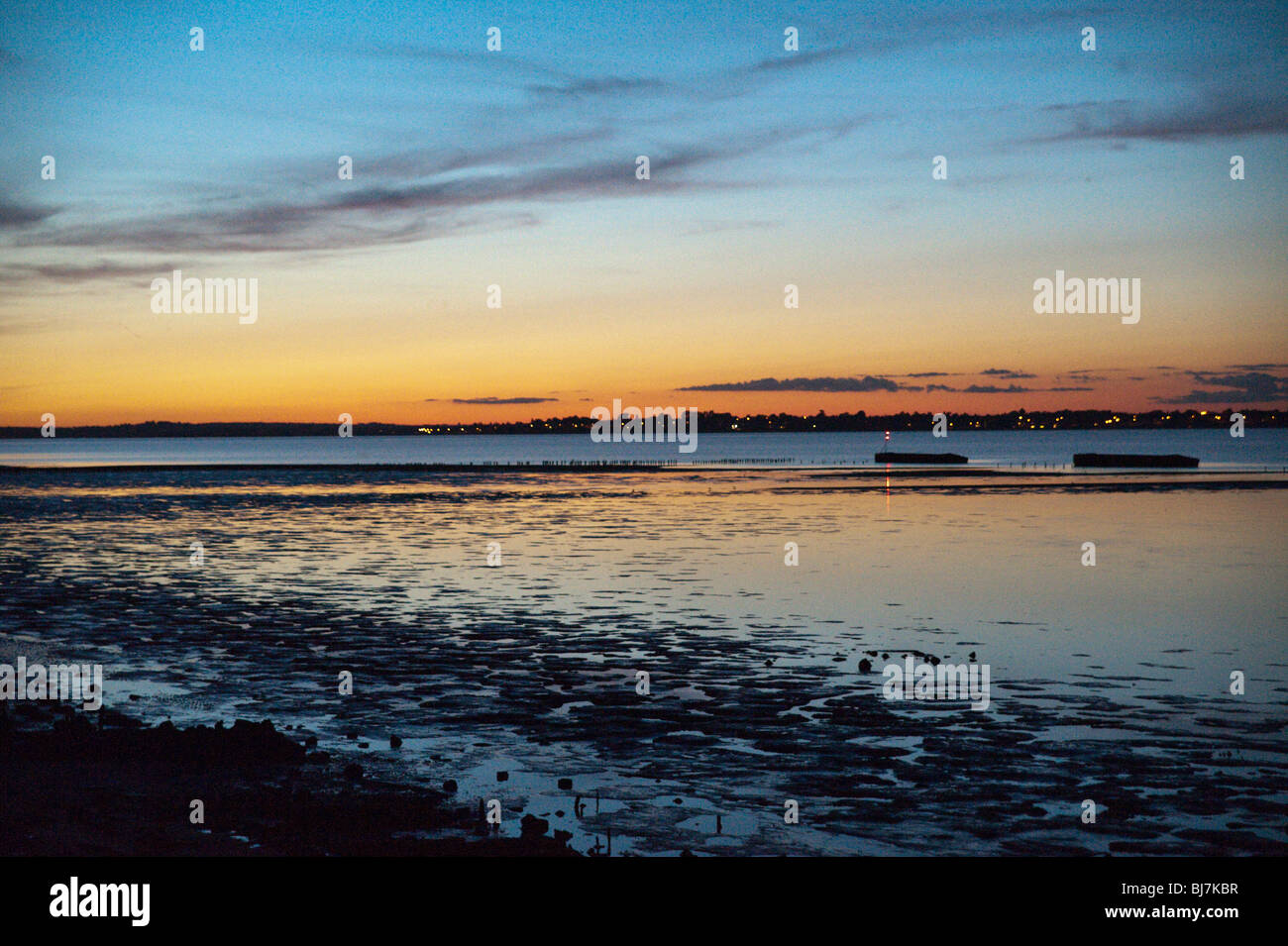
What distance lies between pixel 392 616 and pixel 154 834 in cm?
1686

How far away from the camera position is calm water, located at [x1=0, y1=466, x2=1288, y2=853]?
13812mm

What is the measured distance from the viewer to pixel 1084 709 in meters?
18.8

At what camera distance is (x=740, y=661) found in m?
23.0

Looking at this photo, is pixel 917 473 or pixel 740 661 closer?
pixel 740 661

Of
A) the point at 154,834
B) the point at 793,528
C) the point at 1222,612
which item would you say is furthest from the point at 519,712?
the point at 793,528
